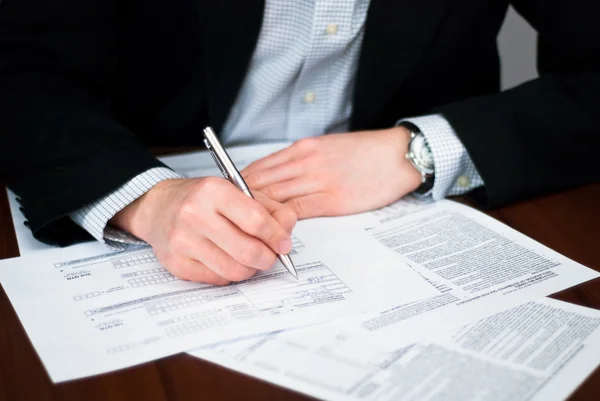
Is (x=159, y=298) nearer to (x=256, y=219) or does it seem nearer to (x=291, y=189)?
(x=256, y=219)

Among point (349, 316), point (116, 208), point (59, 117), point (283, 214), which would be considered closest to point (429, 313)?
point (349, 316)

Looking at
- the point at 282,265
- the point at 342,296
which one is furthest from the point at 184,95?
the point at 342,296

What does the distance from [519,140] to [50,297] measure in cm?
72

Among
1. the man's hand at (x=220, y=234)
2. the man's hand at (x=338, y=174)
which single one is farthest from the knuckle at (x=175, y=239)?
the man's hand at (x=338, y=174)

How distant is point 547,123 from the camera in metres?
1.12

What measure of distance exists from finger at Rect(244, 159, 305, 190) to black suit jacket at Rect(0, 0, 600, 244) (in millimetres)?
160

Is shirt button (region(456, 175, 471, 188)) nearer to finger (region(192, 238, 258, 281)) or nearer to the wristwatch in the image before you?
the wristwatch

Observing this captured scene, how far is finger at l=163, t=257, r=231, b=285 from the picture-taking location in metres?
0.80

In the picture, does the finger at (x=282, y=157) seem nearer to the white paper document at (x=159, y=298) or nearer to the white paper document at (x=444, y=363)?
the white paper document at (x=159, y=298)

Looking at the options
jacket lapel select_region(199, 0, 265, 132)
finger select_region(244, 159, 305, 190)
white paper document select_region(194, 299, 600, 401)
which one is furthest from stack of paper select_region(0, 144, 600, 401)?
jacket lapel select_region(199, 0, 265, 132)

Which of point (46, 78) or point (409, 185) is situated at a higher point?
point (46, 78)

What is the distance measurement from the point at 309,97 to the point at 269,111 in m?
0.08

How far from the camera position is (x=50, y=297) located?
0.77 meters

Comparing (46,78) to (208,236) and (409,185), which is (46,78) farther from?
(409,185)
